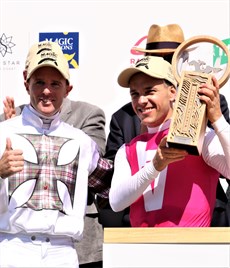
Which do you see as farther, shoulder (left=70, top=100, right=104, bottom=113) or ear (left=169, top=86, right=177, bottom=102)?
shoulder (left=70, top=100, right=104, bottom=113)

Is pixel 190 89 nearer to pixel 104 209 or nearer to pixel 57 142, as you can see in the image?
pixel 57 142

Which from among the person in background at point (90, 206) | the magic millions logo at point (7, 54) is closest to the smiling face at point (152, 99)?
the person in background at point (90, 206)

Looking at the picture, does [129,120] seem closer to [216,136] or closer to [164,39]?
[164,39]

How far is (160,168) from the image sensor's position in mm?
2812

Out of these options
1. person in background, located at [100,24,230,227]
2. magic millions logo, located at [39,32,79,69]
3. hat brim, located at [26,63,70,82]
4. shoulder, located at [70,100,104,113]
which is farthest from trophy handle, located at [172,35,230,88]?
magic millions logo, located at [39,32,79,69]

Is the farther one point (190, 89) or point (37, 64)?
point (37, 64)

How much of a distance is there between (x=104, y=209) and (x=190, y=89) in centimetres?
117

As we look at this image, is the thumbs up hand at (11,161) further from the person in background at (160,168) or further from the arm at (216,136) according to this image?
the arm at (216,136)

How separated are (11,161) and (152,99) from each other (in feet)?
1.83

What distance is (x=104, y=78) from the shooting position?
174 inches

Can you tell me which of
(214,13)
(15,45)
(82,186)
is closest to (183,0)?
(214,13)

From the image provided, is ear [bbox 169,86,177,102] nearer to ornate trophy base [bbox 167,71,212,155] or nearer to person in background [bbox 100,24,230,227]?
ornate trophy base [bbox 167,71,212,155]

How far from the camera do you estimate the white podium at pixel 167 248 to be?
2.45 meters

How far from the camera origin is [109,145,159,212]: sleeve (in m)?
2.84
